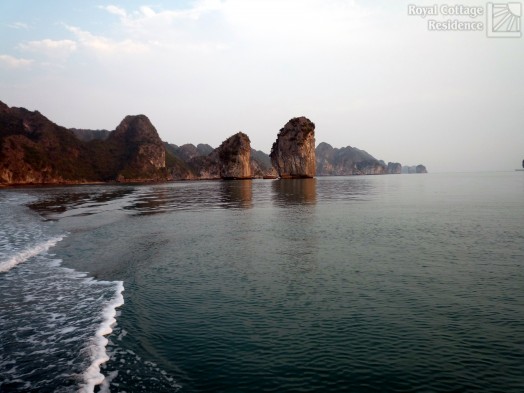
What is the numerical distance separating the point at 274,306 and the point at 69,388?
288 inches

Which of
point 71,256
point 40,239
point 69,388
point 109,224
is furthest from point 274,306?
point 109,224

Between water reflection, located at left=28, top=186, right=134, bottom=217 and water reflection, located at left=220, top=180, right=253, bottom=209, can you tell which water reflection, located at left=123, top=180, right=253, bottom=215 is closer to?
water reflection, located at left=220, top=180, right=253, bottom=209

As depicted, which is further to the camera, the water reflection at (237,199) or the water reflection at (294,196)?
the water reflection at (294,196)

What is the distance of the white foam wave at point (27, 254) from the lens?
20234 millimetres

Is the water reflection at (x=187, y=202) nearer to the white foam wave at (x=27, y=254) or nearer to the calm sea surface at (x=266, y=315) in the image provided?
the white foam wave at (x=27, y=254)

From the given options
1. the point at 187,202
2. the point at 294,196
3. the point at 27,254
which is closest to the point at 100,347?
the point at 27,254

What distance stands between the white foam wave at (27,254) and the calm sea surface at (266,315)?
0.10 meters

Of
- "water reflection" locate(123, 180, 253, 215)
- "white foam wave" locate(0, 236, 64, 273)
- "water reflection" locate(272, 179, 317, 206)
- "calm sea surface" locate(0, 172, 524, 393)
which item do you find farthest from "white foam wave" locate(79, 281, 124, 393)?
"water reflection" locate(272, 179, 317, 206)

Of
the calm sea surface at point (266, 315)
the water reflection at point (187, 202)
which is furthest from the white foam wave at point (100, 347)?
the water reflection at point (187, 202)

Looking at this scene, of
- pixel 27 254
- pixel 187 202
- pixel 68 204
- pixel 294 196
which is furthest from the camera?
pixel 294 196

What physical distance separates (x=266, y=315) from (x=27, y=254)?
63.1 feet

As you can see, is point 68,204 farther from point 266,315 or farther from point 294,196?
point 266,315

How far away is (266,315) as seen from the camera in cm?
1269

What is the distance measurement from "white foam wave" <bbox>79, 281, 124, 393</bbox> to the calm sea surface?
0.05 meters
